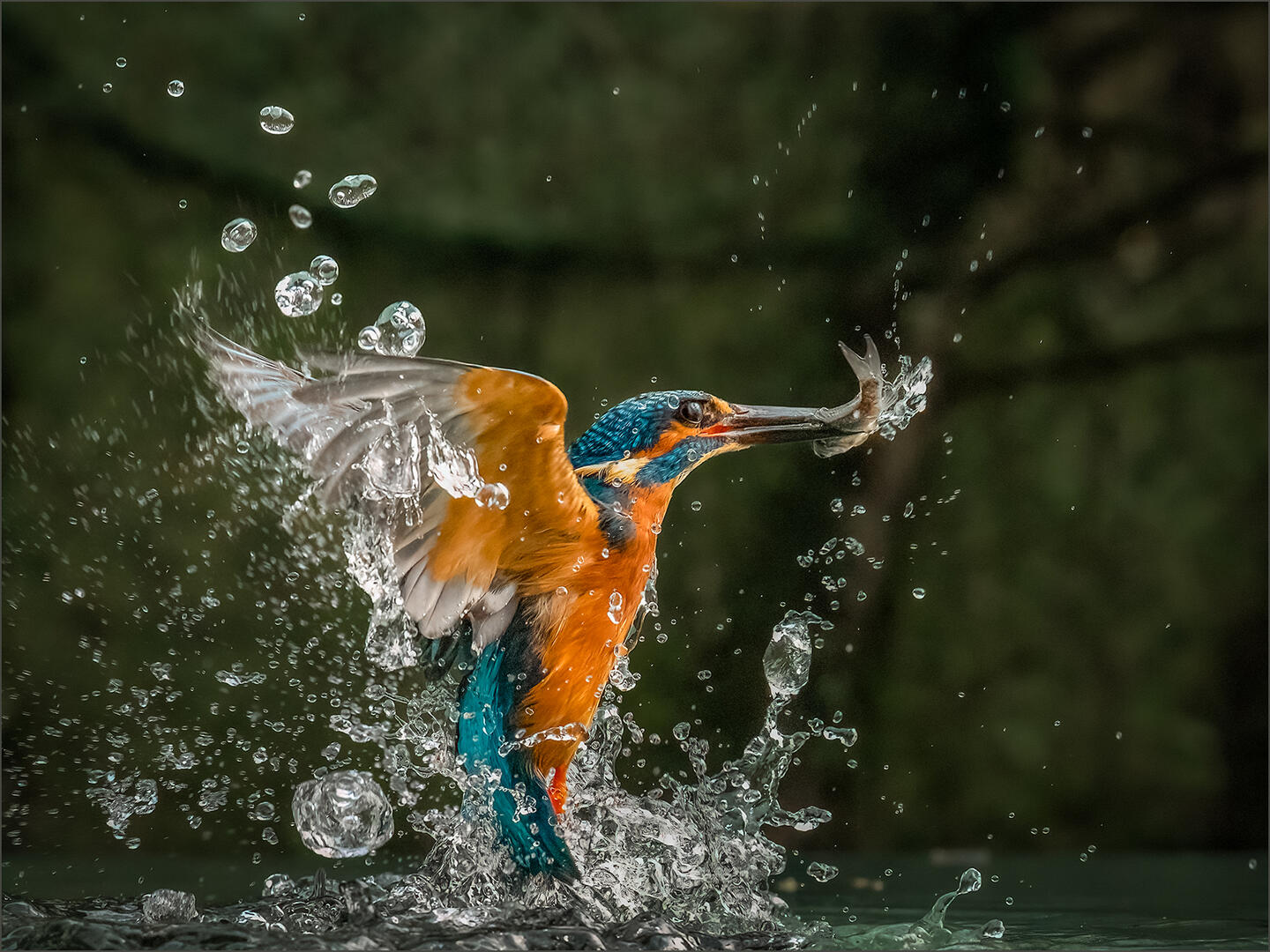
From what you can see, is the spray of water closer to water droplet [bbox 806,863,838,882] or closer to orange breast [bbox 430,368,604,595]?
orange breast [bbox 430,368,604,595]

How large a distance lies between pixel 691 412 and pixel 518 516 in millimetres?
327

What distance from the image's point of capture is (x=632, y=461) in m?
1.71

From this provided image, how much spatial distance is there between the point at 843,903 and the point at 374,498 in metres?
1.10

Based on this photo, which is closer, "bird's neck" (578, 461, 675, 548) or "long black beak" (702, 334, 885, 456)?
"bird's neck" (578, 461, 675, 548)

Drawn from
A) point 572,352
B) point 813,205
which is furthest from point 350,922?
point 813,205

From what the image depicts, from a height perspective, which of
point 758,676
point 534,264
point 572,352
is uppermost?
point 534,264

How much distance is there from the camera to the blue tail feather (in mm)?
1658

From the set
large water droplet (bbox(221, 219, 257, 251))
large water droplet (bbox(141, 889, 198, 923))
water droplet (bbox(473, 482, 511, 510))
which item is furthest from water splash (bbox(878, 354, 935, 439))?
large water droplet (bbox(141, 889, 198, 923))

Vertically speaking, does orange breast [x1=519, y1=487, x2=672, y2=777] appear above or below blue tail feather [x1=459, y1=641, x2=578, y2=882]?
above

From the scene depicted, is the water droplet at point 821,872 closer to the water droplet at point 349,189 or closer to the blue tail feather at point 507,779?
the blue tail feather at point 507,779

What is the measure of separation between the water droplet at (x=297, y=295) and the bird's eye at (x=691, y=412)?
0.53 meters

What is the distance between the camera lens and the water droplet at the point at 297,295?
173 cm

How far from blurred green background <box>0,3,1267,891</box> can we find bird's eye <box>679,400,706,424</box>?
1648mm

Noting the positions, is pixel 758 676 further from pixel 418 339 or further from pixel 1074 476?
pixel 418 339
